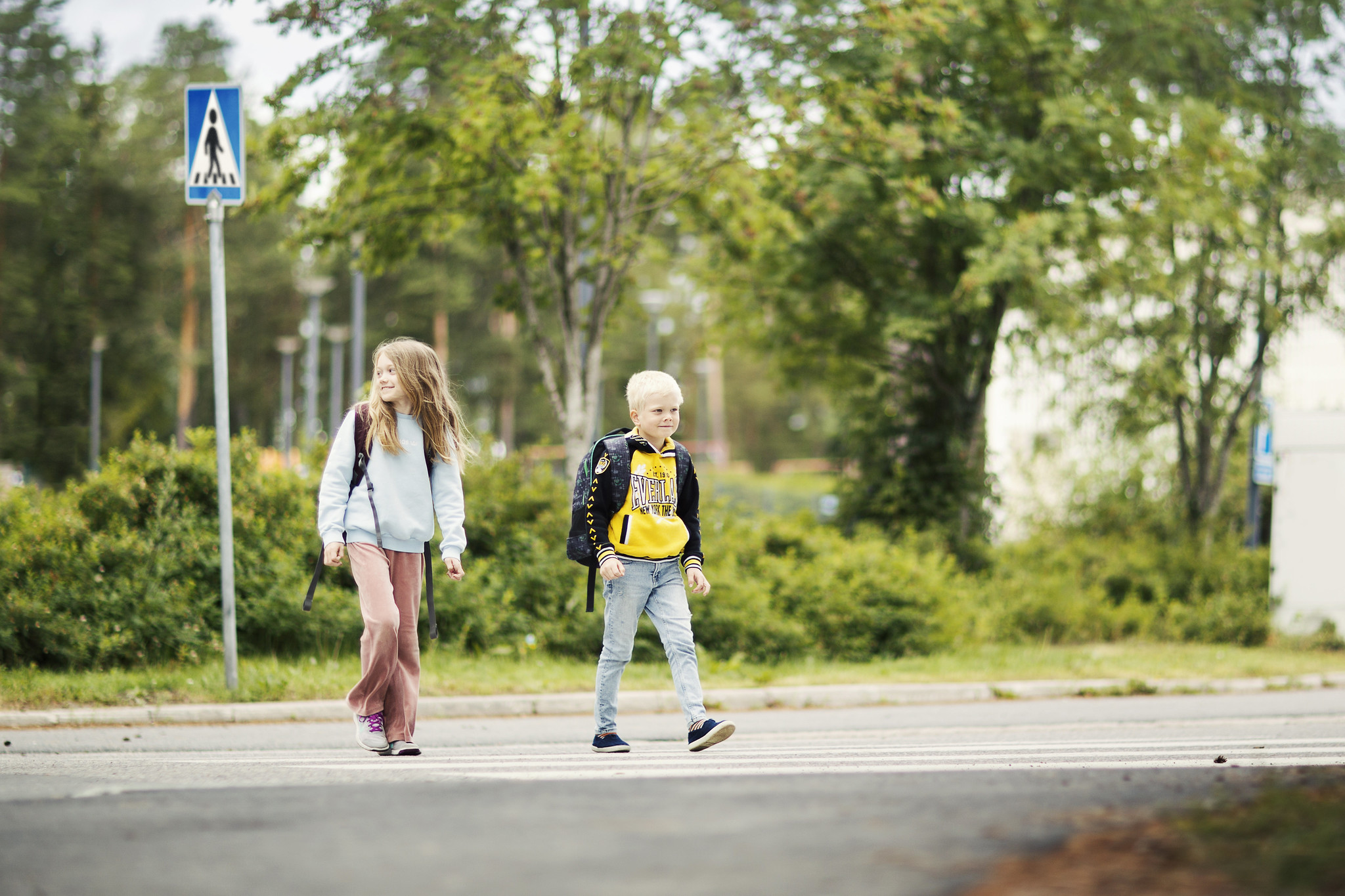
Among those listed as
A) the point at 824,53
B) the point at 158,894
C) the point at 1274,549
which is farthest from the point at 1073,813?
the point at 1274,549

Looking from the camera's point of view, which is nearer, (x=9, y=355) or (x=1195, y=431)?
(x=1195, y=431)

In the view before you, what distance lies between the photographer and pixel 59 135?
44.1 m

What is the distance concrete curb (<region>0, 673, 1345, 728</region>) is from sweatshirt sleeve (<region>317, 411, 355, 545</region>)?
109 inches

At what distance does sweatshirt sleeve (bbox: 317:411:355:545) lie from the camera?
5707mm

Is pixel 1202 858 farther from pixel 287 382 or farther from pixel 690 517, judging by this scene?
pixel 287 382

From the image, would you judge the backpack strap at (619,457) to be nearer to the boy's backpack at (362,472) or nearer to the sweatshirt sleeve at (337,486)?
the boy's backpack at (362,472)

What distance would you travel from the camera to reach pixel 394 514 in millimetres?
5805

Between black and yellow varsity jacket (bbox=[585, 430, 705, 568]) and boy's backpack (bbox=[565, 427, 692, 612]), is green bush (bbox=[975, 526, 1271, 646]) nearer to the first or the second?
black and yellow varsity jacket (bbox=[585, 430, 705, 568])

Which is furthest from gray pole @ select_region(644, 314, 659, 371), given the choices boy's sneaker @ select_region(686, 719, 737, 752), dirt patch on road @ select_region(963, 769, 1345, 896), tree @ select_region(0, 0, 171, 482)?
dirt patch on road @ select_region(963, 769, 1345, 896)

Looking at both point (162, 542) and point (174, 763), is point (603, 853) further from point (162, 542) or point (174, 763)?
point (162, 542)

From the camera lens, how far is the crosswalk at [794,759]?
16.2 ft

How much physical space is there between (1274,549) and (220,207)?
11.6 metres

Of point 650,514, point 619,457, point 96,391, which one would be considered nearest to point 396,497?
point 619,457

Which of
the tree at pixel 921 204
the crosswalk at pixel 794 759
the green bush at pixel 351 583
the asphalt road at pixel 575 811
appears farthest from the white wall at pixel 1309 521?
the asphalt road at pixel 575 811
